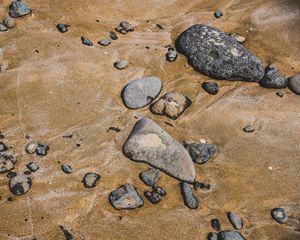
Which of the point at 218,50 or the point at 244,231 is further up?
the point at 218,50

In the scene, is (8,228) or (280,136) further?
(280,136)

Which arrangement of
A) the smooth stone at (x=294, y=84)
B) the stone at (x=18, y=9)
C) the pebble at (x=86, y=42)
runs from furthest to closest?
the stone at (x=18, y=9), the pebble at (x=86, y=42), the smooth stone at (x=294, y=84)

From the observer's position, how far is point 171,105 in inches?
204

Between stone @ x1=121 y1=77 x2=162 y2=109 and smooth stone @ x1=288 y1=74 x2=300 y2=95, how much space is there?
1572mm

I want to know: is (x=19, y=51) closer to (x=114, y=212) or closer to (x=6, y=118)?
(x=6, y=118)

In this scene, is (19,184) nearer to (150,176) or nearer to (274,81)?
(150,176)

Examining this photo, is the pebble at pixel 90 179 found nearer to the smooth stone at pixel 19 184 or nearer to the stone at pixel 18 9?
the smooth stone at pixel 19 184

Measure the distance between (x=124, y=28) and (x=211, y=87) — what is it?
1.41 m

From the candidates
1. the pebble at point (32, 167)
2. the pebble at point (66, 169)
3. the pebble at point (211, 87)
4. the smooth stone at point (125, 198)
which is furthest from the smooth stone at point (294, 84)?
the pebble at point (32, 167)

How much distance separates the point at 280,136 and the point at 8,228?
2925 mm

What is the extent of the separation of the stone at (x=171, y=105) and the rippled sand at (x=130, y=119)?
0.07 meters

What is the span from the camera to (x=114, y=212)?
14.3 ft

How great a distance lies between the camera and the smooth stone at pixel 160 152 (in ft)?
15.3

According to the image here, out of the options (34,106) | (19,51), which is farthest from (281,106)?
(19,51)
